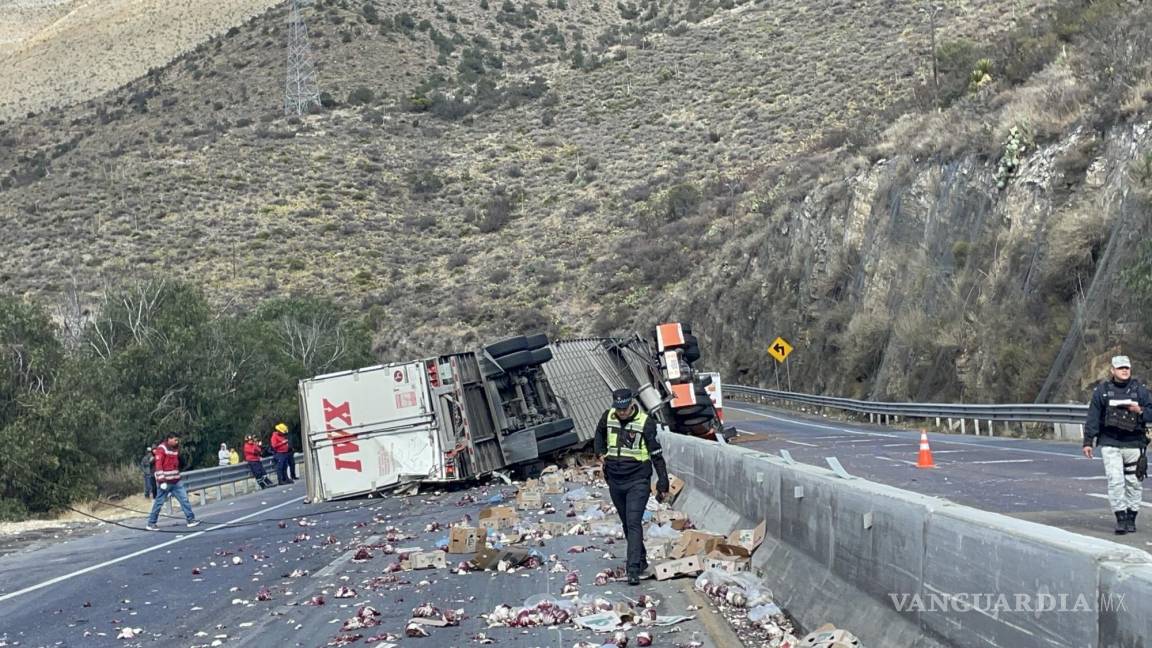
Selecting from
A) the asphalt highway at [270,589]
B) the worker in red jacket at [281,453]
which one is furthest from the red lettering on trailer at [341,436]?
the worker in red jacket at [281,453]

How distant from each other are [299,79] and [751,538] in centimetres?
8370

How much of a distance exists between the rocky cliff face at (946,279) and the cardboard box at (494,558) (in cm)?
1692

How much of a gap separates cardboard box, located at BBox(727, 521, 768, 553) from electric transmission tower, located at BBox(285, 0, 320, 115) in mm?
81495

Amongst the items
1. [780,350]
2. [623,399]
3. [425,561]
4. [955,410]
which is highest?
[623,399]

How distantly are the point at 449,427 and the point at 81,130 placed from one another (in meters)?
78.9

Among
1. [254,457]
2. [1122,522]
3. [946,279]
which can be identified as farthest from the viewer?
[946,279]

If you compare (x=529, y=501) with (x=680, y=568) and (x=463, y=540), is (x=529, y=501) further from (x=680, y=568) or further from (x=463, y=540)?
(x=680, y=568)

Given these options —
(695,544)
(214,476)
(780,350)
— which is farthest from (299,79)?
(695,544)

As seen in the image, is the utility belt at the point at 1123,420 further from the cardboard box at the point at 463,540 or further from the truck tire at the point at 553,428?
the truck tire at the point at 553,428

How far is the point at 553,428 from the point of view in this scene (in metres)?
22.9

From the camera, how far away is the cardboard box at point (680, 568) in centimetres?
1080

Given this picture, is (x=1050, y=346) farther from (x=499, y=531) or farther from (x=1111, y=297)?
(x=499, y=531)

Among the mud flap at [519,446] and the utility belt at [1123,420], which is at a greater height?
the utility belt at [1123,420]

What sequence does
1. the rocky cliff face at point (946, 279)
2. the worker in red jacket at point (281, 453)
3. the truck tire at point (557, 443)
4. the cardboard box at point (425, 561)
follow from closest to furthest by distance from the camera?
the cardboard box at point (425, 561) → the truck tire at point (557, 443) → the rocky cliff face at point (946, 279) → the worker in red jacket at point (281, 453)
